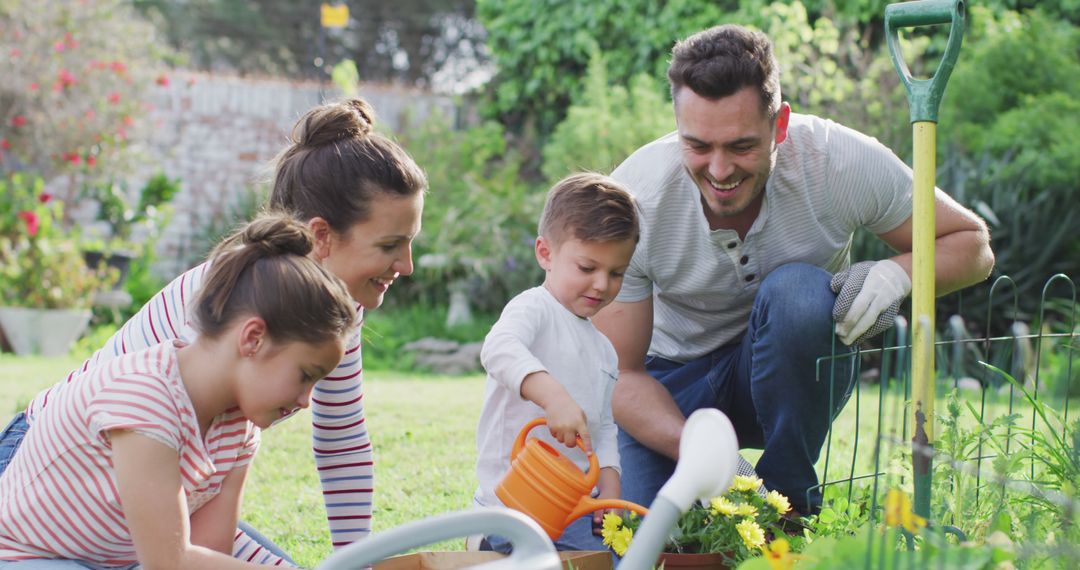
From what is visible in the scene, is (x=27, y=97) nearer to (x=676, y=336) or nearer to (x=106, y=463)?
(x=676, y=336)

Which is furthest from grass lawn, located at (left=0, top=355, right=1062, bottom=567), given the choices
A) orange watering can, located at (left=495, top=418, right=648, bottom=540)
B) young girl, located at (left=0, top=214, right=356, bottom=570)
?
young girl, located at (left=0, top=214, right=356, bottom=570)

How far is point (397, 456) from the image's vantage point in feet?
11.2

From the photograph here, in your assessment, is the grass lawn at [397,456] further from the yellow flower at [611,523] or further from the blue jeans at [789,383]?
the yellow flower at [611,523]

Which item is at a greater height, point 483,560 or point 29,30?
point 29,30

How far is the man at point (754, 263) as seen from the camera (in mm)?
2342

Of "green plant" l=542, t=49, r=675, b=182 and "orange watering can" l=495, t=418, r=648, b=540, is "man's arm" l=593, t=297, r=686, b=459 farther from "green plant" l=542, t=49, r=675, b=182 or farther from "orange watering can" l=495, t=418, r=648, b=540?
"green plant" l=542, t=49, r=675, b=182

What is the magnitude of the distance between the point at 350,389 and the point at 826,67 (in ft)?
16.7

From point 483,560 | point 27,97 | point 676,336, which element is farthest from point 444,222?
point 483,560

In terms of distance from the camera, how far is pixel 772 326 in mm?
2354

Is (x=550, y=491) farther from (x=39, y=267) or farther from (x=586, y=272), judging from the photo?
(x=39, y=267)

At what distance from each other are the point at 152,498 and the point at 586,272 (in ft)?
3.14

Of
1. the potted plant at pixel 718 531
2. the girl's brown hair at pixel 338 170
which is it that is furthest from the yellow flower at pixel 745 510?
the girl's brown hair at pixel 338 170

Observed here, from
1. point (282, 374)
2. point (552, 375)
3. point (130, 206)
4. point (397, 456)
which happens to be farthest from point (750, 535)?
point (130, 206)

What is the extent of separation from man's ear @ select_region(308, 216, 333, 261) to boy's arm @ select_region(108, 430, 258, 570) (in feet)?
1.82
